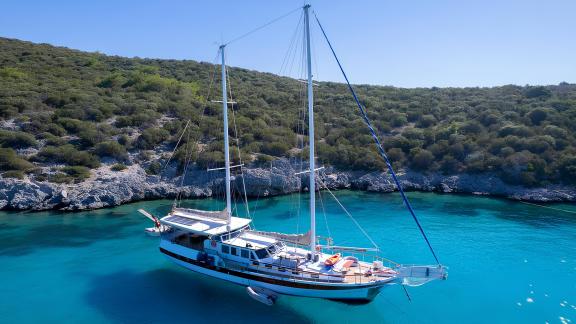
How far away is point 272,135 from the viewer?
39219mm

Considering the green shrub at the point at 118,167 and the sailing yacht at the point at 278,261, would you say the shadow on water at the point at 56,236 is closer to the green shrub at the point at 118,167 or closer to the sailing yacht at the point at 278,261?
the sailing yacht at the point at 278,261

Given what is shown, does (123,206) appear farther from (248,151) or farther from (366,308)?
(366,308)

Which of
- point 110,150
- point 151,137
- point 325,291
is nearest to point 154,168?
point 110,150

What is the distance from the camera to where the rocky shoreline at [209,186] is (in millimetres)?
28938

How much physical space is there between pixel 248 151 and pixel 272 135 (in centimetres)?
377

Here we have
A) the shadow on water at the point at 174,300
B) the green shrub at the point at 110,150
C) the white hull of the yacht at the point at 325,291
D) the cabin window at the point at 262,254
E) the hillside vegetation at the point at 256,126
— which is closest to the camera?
the white hull of the yacht at the point at 325,291

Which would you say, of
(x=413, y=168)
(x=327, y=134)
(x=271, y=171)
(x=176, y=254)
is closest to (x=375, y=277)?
(x=176, y=254)

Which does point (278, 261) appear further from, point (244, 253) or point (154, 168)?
point (154, 168)

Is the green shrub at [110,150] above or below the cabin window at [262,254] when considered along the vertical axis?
above

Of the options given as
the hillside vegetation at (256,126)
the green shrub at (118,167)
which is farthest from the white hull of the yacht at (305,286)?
the green shrub at (118,167)

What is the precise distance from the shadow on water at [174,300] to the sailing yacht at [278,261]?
671 mm

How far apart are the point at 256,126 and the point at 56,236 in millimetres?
23124

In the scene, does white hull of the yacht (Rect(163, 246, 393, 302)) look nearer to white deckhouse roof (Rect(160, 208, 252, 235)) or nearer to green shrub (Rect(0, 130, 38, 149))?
white deckhouse roof (Rect(160, 208, 252, 235))

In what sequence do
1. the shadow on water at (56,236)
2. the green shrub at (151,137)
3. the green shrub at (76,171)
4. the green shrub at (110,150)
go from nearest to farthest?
1. the shadow on water at (56,236)
2. the green shrub at (76,171)
3. the green shrub at (110,150)
4. the green shrub at (151,137)
